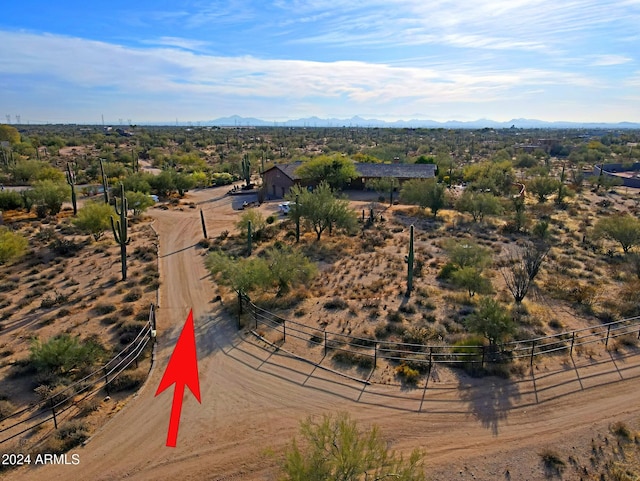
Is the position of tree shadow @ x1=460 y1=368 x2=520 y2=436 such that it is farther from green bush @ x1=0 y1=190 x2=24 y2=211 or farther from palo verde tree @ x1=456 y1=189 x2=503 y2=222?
green bush @ x1=0 y1=190 x2=24 y2=211

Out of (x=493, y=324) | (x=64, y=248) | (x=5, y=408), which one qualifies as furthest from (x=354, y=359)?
(x=64, y=248)

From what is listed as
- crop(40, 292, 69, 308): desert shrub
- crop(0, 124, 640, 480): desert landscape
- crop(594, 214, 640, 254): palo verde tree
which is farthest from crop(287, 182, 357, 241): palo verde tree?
crop(594, 214, 640, 254): palo verde tree

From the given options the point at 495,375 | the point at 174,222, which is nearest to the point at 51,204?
the point at 174,222

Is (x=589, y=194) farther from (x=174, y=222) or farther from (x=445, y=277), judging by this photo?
(x=174, y=222)

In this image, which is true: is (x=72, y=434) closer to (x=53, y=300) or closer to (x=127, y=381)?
(x=127, y=381)

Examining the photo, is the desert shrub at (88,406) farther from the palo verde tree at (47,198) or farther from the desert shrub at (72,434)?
the palo verde tree at (47,198)

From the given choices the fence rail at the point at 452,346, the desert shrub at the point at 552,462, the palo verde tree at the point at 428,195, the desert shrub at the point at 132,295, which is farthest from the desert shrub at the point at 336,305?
the palo verde tree at the point at 428,195
